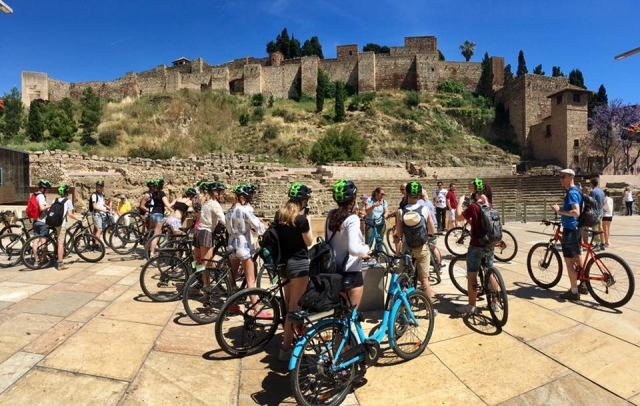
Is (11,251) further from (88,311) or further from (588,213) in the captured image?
(588,213)

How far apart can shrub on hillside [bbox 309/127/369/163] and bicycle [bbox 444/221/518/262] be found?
2796 centimetres

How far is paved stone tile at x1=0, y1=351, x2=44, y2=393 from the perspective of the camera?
315 cm

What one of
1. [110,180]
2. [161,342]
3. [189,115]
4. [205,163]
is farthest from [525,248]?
[189,115]

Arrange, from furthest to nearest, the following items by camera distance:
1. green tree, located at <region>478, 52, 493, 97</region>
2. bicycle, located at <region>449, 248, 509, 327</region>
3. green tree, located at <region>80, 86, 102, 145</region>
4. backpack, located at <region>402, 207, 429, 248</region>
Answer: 1. green tree, located at <region>478, 52, 493, 97</region>
2. green tree, located at <region>80, 86, 102, 145</region>
3. backpack, located at <region>402, 207, 429, 248</region>
4. bicycle, located at <region>449, 248, 509, 327</region>

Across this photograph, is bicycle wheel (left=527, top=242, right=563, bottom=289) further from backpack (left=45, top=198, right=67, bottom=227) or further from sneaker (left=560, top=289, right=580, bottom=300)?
backpack (left=45, top=198, right=67, bottom=227)

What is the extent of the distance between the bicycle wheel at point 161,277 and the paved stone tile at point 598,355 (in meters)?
4.95

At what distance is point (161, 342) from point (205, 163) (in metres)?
25.6

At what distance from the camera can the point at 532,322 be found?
4547 mm

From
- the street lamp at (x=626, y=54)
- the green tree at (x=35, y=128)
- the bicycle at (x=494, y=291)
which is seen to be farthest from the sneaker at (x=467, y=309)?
the green tree at (x=35, y=128)

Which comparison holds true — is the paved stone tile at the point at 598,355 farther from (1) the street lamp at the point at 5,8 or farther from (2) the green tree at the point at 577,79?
(2) the green tree at the point at 577,79

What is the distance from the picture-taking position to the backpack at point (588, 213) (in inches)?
213

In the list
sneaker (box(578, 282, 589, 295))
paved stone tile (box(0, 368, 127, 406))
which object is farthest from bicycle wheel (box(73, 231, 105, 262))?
sneaker (box(578, 282, 589, 295))

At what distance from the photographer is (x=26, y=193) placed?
14.1 metres

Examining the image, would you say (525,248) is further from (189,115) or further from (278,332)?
(189,115)
